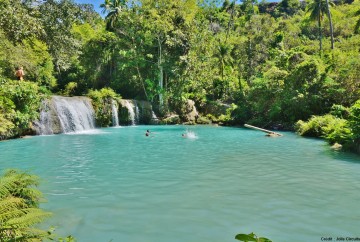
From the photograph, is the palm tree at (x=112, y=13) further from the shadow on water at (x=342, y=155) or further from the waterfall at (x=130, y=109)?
the shadow on water at (x=342, y=155)

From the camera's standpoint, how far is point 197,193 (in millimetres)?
7781

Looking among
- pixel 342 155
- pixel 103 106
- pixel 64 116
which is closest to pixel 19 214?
pixel 342 155

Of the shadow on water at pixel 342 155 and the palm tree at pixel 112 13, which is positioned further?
the palm tree at pixel 112 13

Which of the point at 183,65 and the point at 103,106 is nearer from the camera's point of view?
the point at 103,106

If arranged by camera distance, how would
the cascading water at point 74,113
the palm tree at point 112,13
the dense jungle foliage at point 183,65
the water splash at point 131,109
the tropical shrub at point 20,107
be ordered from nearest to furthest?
the dense jungle foliage at point 183,65 < the tropical shrub at point 20,107 < the cascading water at point 74,113 < the water splash at point 131,109 < the palm tree at point 112,13

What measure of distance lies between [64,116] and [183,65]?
14.0m

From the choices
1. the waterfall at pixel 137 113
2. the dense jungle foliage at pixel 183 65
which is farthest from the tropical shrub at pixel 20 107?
the waterfall at pixel 137 113

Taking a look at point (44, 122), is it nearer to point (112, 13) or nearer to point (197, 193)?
point (197, 193)

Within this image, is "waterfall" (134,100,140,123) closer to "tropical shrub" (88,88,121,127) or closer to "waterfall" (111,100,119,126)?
"waterfall" (111,100,119,126)

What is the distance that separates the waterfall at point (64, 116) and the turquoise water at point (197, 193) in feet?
27.4

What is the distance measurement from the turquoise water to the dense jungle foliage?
13.8 ft

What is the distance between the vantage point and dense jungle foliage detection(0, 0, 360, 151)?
53.9 feet

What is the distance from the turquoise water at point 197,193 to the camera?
223 inches

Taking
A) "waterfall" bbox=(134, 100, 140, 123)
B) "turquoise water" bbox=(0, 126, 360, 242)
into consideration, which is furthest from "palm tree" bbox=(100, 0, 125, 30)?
"turquoise water" bbox=(0, 126, 360, 242)
